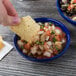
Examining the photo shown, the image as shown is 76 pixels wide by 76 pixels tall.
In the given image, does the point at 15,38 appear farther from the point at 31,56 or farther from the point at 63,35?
the point at 63,35

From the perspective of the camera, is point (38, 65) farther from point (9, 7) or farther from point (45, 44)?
point (9, 7)

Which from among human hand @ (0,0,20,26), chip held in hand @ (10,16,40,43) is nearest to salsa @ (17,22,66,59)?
chip held in hand @ (10,16,40,43)

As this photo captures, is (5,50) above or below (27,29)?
below

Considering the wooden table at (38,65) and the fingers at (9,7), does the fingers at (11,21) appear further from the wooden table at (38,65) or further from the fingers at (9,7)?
the wooden table at (38,65)

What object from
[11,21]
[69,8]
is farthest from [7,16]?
[69,8]

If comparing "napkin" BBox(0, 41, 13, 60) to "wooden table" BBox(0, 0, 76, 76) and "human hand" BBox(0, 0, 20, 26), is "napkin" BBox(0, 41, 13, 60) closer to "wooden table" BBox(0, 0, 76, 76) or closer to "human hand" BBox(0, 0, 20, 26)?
"wooden table" BBox(0, 0, 76, 76)

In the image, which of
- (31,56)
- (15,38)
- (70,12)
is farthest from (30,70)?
(70,12)

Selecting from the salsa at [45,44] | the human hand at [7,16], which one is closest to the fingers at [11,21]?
the human hand at [7,16]
